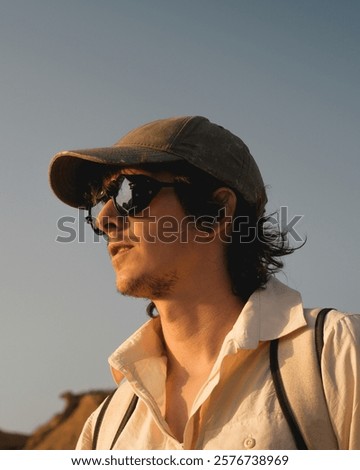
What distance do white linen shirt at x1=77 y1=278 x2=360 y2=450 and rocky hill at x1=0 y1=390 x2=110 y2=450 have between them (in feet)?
28.0

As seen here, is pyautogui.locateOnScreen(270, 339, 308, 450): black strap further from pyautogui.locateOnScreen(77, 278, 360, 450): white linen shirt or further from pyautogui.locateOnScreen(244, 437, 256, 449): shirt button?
pyautogui.locateOnScreen(244, 437, 256, 449): shirt button

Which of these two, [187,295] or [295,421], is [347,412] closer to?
[295,421]

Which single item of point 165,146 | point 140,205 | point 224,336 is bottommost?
point 224,336

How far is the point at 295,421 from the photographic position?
3658mm

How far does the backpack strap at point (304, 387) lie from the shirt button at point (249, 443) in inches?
8.6

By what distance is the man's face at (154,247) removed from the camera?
4.69 m

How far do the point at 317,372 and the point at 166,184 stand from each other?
170 cm

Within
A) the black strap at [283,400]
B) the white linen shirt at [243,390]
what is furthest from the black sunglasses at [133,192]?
the black strap at [283,400]

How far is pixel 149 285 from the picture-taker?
4664 millimetres

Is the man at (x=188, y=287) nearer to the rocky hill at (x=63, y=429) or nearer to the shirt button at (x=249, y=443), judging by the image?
the shirt button at (x=249, y=443)

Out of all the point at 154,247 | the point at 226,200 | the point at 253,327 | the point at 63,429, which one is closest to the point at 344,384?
the point at 253,327

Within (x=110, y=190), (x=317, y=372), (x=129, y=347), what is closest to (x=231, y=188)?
(x=110, y=190)

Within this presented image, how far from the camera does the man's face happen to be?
4688mm

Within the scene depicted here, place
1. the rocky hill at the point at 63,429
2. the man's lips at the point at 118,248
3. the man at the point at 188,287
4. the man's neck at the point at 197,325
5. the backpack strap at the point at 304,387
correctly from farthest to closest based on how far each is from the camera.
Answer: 1. the rocky hill at the point at 63,429
2. the man's lips at the point at 118,248
3. the man's neck at the point at 197,325
4. the man at the point at 188,287
5. the backpack strap at the point at 304,387
